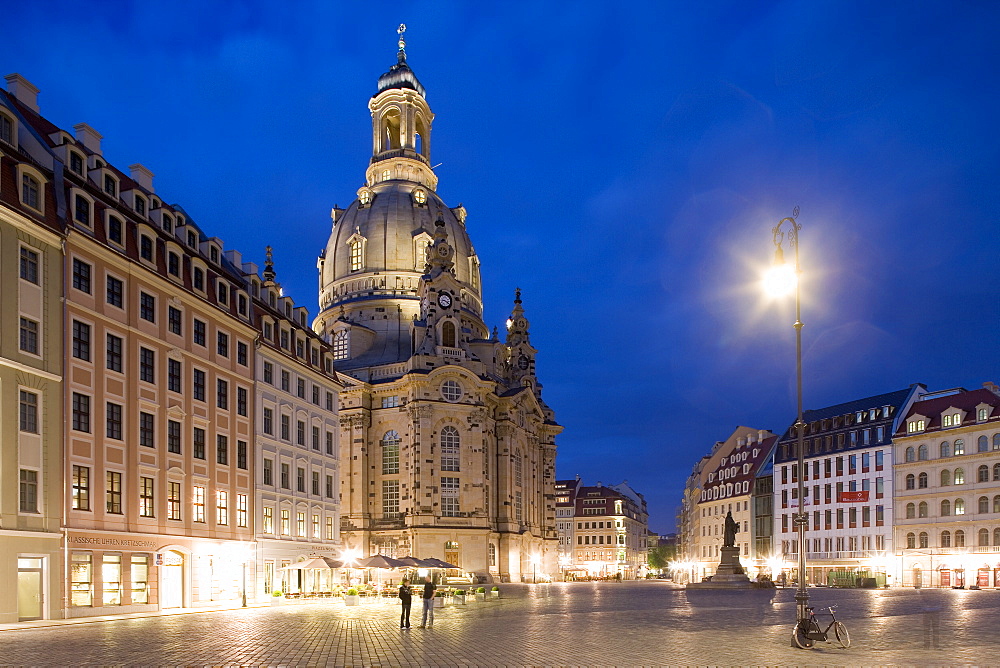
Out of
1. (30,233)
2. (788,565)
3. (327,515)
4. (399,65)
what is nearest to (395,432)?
(327,515)

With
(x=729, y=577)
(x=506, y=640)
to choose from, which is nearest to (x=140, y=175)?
(x=506, y=640)

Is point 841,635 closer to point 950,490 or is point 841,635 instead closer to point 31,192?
point 31,192

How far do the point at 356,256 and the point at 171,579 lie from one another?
77.2 metres

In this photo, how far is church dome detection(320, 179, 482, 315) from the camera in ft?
388

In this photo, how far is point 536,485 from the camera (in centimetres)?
12531

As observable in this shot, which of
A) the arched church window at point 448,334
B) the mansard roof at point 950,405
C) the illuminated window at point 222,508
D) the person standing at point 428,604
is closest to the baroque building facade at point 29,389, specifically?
the illuminated window at point 222,508

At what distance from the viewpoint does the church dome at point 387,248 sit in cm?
11812

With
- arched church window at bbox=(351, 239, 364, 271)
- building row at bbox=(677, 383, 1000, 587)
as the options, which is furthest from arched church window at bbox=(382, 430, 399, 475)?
building row at bbox=(677, 383, 1000, 587)

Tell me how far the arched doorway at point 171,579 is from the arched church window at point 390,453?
5732 centimetres

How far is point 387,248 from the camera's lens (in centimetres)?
11900

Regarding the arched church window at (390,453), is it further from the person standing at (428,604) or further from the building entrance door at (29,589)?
the person standing at (428,604)

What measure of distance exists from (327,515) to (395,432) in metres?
39.6

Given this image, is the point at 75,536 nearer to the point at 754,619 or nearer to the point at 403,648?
the point at 403,648

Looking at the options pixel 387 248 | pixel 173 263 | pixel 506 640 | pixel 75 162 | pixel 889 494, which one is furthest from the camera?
pixel 387 248
